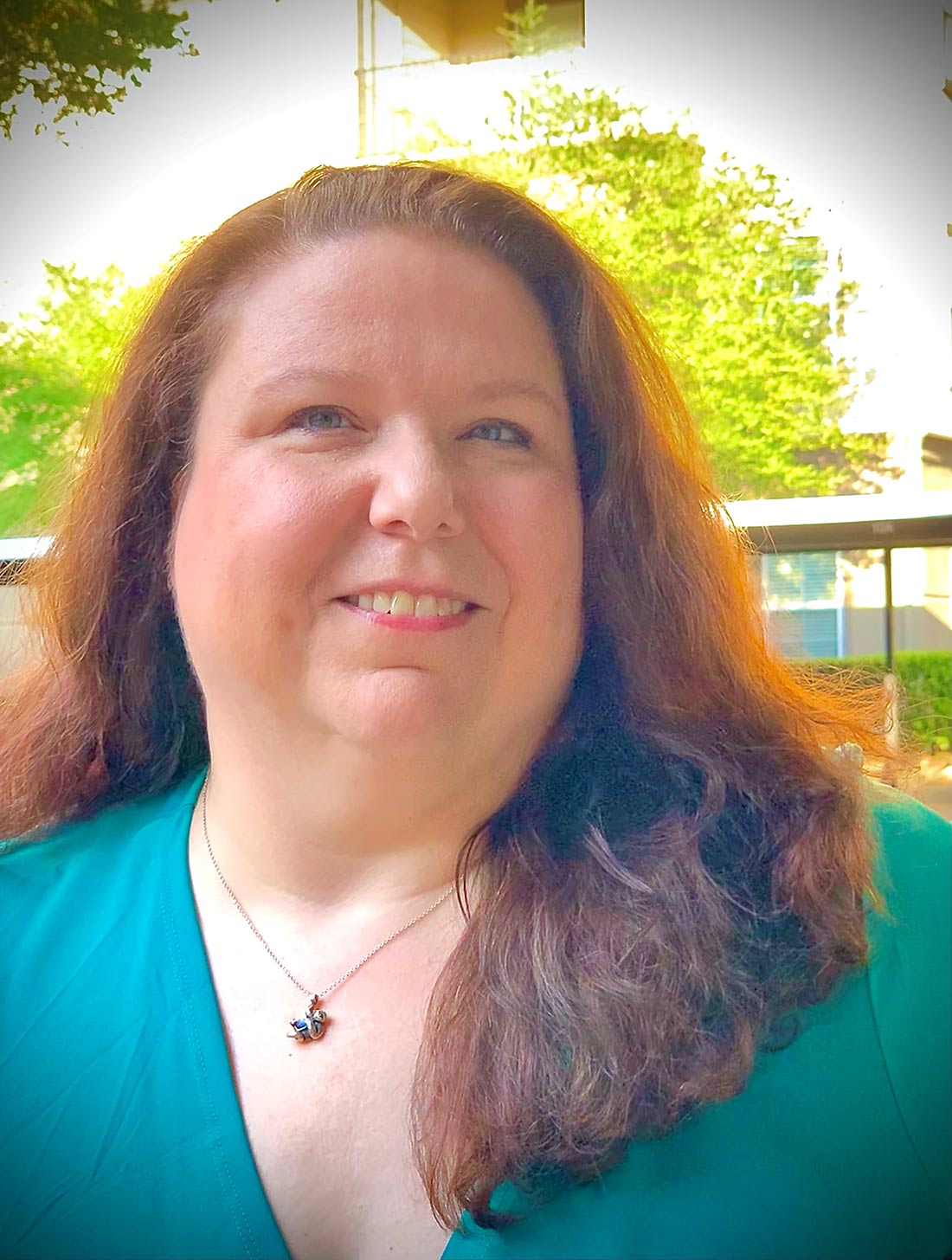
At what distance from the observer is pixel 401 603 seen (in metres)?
0.88

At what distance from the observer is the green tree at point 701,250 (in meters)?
1.04

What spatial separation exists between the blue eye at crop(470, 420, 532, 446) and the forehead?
47 millimetres

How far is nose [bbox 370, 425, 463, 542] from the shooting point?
2.85 ft

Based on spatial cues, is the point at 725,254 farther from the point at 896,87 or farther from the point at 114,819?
the point at 114,819

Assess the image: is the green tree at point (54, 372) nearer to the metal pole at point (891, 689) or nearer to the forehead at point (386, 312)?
the forehead at point (386, 312)

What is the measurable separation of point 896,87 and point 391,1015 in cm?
93

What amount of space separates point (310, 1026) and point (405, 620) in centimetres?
36

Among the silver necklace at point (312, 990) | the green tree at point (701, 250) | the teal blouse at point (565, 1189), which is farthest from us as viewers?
the green tree at point (701, 250)

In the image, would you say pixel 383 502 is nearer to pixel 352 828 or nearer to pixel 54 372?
pixel 352 828

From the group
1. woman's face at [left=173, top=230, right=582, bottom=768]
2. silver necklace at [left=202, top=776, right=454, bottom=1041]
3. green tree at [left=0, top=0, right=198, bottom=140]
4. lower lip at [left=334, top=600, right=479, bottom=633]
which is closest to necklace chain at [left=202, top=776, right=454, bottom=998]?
silver necklace at [left=202, top=776, right=454, bottom=1041]

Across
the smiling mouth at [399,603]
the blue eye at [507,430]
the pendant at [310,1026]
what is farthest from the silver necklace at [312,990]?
the blue eye at [507,430]

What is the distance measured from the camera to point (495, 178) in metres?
1.02

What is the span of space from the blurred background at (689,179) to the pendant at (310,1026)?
555 mm

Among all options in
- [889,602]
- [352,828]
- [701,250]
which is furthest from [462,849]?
[701,250]
